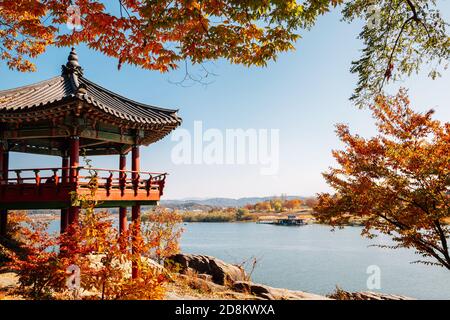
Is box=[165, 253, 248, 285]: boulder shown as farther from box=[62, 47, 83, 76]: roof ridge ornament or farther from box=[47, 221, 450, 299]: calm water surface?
box=[62, 47, 83, 76]: roof ridge ornament

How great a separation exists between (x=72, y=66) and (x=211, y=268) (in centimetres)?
1157

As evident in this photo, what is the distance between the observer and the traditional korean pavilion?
10.4m

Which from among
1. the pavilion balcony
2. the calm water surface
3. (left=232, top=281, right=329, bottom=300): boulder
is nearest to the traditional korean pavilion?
the pavilion balcony

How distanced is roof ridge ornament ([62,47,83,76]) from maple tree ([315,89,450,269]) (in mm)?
11023

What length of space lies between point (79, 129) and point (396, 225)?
446 inches

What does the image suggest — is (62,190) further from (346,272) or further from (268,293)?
(346,272)

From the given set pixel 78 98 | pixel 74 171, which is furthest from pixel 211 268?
pixel 78 98

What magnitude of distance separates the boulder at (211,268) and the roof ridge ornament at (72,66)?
966 cm

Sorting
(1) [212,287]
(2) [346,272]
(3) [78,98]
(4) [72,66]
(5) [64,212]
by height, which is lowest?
(2) [346,272]

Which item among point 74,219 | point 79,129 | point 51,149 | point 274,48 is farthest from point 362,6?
point 51,149

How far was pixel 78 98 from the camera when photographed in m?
9.95

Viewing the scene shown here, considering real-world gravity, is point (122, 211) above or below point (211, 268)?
above

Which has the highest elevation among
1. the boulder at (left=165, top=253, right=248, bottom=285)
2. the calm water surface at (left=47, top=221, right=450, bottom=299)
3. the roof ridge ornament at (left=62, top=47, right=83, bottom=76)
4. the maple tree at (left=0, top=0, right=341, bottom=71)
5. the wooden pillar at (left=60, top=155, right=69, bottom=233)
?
the roof ridge ornament at (left=62, top=47, right=83, bottom=76)

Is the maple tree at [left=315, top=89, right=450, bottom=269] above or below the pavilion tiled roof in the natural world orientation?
below
